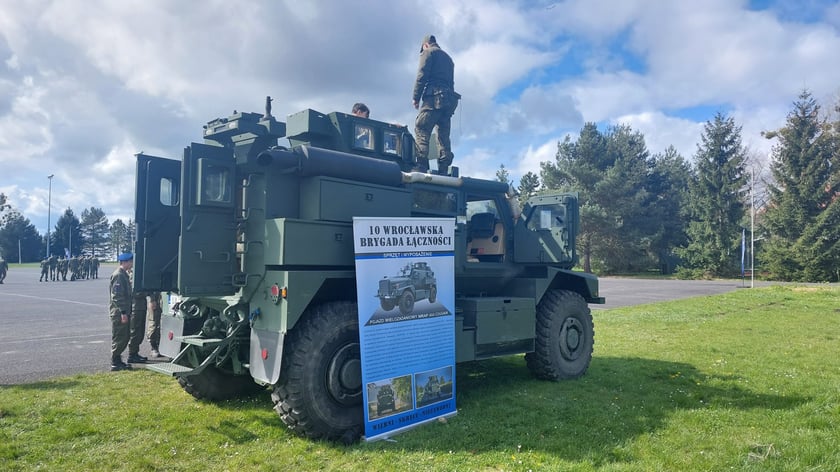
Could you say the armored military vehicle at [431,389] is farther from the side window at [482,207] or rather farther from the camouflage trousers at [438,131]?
the camouflage trousers at [438,131]

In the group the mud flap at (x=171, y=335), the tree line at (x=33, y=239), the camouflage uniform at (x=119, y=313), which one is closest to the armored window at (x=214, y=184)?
the mud flap at (x=171, y=335)

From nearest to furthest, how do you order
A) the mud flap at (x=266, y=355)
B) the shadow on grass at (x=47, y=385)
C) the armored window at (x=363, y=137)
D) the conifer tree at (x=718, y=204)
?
the mud flap at (x=266, y=355)
the armored window at (x=363, y=137)
the shadow on grass at (x=47, y=385)
the conifer tree at (x=718, y=204)

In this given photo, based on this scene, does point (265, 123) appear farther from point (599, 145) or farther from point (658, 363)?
point (599, 145)

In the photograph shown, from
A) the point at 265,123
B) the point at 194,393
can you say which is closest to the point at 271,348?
the point at 194,393

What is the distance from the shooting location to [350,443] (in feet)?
17.6

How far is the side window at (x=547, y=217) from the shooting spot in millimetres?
8523

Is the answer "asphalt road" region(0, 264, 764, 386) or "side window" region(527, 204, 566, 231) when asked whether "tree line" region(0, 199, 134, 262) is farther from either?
"side window" region(527, 204, 566, 231)

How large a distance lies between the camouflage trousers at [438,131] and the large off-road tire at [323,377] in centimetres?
351

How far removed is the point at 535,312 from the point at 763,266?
41.0 m

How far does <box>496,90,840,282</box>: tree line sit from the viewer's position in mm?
38938

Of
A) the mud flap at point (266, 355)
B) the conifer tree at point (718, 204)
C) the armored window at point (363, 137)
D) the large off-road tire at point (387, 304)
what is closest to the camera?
the mud flap at point (266, 355)

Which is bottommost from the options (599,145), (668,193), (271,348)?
(271,348)

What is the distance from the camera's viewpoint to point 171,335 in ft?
21.1

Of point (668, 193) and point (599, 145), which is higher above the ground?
point (599, 145)
